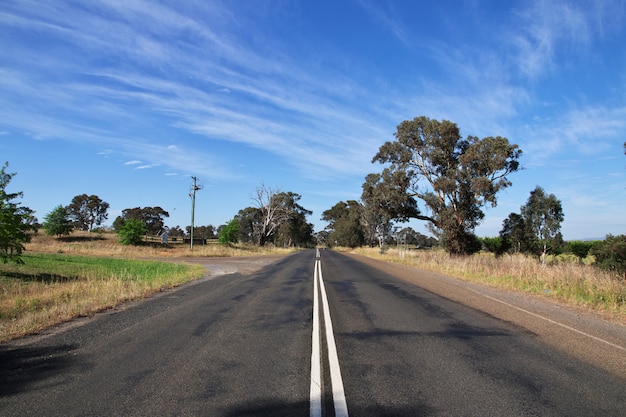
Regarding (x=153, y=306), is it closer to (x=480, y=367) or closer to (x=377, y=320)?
(x=377, y=320)

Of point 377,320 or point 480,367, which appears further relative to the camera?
point 377,320

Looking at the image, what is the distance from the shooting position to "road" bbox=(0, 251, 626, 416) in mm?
3996

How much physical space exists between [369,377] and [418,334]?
2.56 metres

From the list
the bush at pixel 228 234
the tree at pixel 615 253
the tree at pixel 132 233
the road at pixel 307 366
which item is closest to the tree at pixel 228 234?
the bush at pixel 228 234

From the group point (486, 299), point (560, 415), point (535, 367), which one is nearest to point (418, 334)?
point (535, 367)

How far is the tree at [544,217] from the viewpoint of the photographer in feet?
124

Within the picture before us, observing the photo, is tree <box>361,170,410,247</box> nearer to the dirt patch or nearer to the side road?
the dirt patch

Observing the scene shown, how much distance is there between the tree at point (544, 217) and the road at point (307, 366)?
33515 millimetres

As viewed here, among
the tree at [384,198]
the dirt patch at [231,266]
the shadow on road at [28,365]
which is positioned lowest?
the dirt patch at [231,266]

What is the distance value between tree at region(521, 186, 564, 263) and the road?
33515 millimetres

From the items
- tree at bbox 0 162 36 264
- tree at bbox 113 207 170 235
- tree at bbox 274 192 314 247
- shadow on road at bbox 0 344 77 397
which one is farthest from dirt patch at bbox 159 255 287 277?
tree at bbox 113 207 170 235

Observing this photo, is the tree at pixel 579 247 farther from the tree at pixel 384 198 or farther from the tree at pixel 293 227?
the tree at pixel 293 227

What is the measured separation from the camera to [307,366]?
524 centimetres

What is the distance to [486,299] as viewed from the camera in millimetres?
12062
